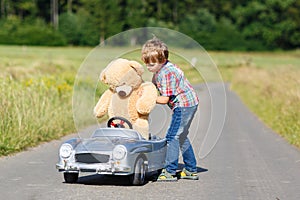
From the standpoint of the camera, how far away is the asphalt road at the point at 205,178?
7.66 metres

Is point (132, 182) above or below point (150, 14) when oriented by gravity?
below

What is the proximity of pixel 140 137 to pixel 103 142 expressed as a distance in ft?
1.70

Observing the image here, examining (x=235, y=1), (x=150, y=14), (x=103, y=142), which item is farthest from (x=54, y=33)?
(x=103, y=142)

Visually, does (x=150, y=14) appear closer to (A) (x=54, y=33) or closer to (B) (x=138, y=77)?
(A) (x=54, y=33)

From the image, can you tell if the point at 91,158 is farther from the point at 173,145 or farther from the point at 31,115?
the point at 31,115

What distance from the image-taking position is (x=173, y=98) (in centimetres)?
877

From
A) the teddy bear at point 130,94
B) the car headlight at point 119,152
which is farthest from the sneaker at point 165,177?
the car headlight at point 119,152

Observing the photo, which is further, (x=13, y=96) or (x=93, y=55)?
(x=13, y=96)

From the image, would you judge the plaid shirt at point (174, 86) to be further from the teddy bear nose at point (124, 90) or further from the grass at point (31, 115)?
the grass at point (31, 115)

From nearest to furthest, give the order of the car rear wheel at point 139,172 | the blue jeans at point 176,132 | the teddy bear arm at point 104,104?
1. the car rear wheel at point 139,172
2. the blue jeans at point 176,132
3. the teddy bear arm at point 104,104

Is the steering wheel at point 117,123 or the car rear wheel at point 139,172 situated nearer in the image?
the car rear wheel at point 139,172

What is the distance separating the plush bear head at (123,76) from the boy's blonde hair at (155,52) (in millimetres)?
285

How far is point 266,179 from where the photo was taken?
8945 millimetres

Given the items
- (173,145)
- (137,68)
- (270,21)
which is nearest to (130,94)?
(137,68)
